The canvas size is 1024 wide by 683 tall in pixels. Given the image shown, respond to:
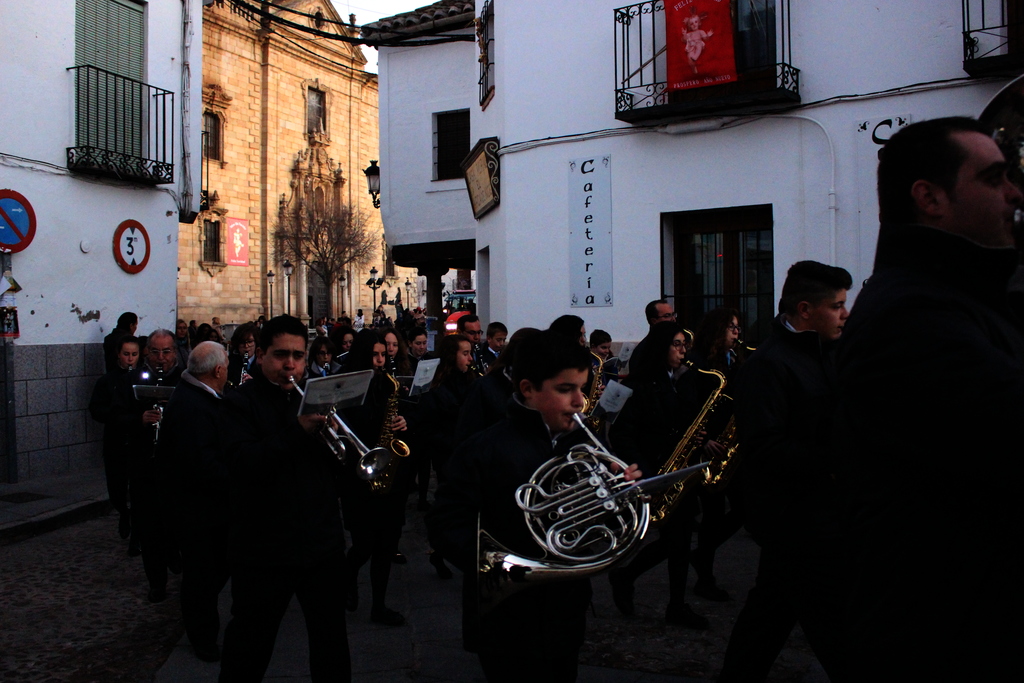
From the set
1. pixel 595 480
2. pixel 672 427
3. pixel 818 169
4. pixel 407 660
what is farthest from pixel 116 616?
pixel 818 169

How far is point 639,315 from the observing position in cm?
1085

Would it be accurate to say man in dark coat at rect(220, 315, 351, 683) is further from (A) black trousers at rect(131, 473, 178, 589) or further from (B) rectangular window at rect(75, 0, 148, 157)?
(B) rectangular window at rect(75, 0, 148, 157)

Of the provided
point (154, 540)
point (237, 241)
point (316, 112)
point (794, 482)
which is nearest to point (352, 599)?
point (154, 540)

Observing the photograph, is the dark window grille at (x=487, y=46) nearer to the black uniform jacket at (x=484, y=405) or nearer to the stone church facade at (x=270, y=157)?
the black uniform jacket at (x=484, y=405)

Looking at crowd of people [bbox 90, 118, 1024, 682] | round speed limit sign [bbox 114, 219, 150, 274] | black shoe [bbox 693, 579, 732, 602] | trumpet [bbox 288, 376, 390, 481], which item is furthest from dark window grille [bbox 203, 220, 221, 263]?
trumpet [bbox 288, 376, 390, 481]

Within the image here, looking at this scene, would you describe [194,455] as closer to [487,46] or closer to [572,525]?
[572,525]

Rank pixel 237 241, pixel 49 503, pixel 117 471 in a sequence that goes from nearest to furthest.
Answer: pixel 117 471, pixel 49 503, pixel 237 241

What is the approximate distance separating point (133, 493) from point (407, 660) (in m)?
2.62

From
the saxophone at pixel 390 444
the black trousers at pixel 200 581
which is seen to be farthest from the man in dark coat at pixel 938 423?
the black trousers at pixel 200 581

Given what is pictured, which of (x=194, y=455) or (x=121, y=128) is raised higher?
(x=121, y=128)

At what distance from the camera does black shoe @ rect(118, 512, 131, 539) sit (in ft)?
23.4

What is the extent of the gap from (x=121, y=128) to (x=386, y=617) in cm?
808

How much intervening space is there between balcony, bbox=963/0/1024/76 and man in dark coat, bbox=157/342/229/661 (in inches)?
305

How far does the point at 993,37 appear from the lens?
8.89 m
